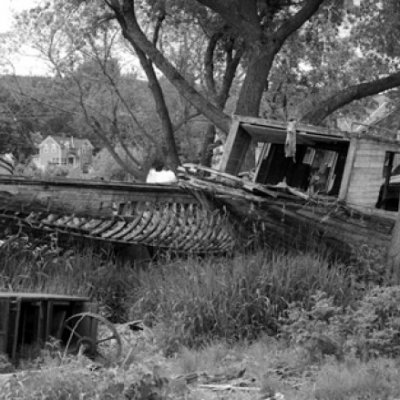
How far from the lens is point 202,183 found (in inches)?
441

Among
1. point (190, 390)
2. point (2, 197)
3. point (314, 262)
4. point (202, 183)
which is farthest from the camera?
point (202, 183)

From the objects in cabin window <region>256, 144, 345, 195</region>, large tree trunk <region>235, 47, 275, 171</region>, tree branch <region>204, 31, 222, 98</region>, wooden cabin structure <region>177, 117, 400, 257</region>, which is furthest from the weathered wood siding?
tree branch <region>204, 31, 222, 98</region>

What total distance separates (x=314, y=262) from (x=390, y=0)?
10415mm

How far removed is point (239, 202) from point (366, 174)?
1.97m

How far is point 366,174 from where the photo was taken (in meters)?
10.8

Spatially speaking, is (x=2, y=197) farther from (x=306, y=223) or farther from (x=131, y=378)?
(x=131, y=378)

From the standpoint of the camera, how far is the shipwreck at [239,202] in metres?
10.6

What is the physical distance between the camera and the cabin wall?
10703mm

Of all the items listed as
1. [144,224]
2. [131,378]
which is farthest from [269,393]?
[144,224]

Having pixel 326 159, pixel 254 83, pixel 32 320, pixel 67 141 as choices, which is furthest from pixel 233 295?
pixel 67 141

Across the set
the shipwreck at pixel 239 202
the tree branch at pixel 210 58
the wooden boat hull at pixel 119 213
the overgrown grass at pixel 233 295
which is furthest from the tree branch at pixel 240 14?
the overgrown grass at pixel 233 295

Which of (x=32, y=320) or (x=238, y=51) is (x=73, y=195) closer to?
(x=32, y=320)

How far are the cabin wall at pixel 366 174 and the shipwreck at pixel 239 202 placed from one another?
15 mm

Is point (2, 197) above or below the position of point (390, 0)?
below
